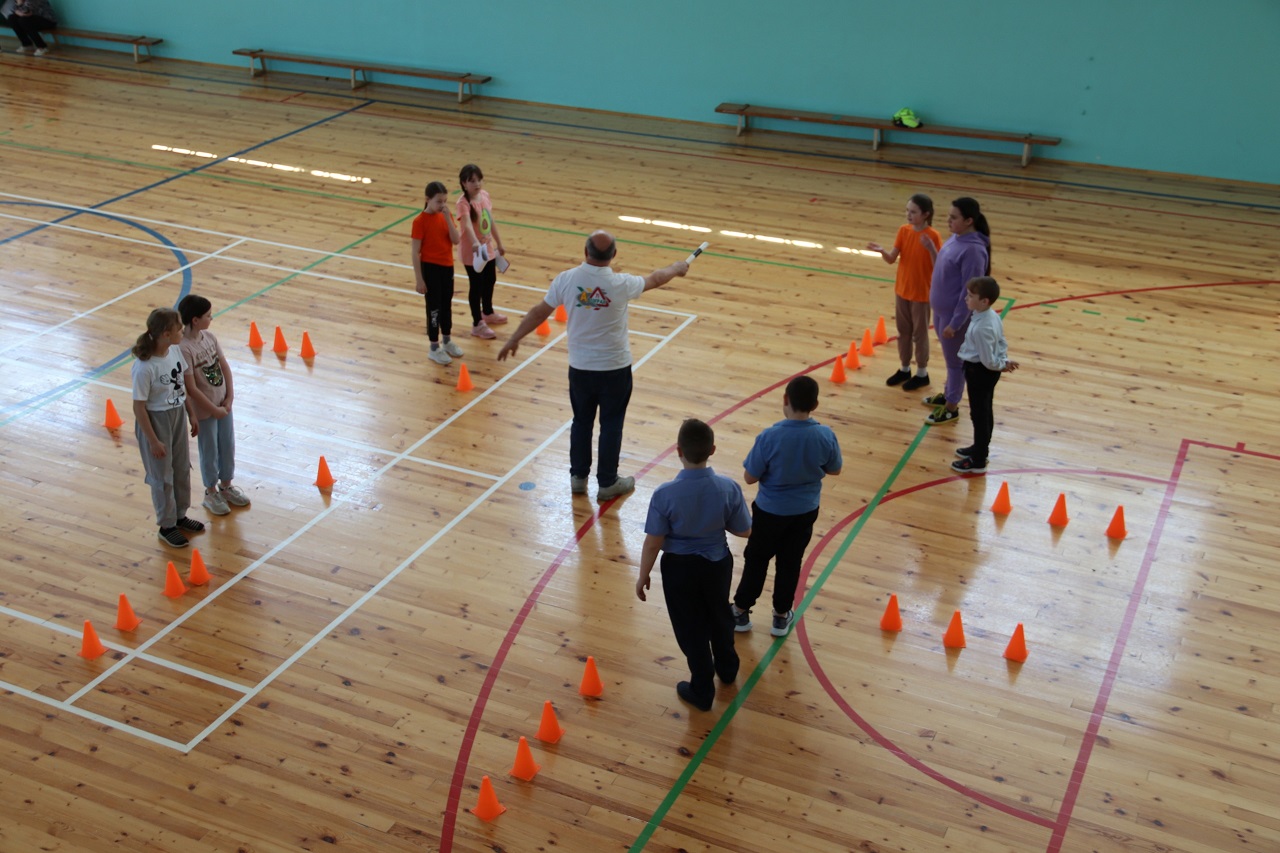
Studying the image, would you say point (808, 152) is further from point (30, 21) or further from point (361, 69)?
point (30, 21)

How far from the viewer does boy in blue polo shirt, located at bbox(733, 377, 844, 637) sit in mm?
5398

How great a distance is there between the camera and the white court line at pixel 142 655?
227 inches

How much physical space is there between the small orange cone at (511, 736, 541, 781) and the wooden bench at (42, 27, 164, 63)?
17884 millimetres

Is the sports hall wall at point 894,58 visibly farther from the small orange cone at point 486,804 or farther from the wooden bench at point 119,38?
the small orange cone at point 486,804

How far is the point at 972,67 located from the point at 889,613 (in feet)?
33.7

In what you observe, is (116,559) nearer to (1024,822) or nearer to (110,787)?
(110,787)

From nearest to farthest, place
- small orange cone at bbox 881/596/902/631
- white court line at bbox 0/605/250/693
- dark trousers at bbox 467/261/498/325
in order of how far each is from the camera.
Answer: white court line at bbox 0/605/250/693 → small orange cone at bbox 881/596/902/631 → dark trousers at bbox 467/261/498/325

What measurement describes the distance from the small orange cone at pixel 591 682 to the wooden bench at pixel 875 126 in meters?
10.8

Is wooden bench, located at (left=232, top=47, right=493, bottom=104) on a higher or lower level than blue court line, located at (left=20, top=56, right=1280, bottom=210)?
higher

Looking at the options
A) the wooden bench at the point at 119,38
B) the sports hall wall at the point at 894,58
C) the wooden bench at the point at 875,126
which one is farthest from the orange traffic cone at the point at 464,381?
the wooden bench at the point at 119,38

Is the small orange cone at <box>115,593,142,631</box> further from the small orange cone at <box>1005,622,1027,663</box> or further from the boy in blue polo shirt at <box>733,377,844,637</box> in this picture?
the small orange cone at <box>1005,622,1027,663</box>

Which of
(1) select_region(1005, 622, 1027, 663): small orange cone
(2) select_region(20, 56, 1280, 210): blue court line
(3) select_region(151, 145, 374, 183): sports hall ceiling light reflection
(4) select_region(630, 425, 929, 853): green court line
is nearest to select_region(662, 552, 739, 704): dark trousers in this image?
(4) select_region(630, 425, 929, 853): green court line

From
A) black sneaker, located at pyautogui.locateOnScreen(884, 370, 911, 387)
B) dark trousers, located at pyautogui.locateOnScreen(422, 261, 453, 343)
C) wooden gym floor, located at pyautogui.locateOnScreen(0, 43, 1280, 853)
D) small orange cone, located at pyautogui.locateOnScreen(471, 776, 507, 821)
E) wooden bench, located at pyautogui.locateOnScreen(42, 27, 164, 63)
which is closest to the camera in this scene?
small orange cone, located at pyautogui.locateOnScreen(471, 776, 507, 821)

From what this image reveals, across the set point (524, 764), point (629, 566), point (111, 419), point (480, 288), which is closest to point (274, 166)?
point (480, 288)
